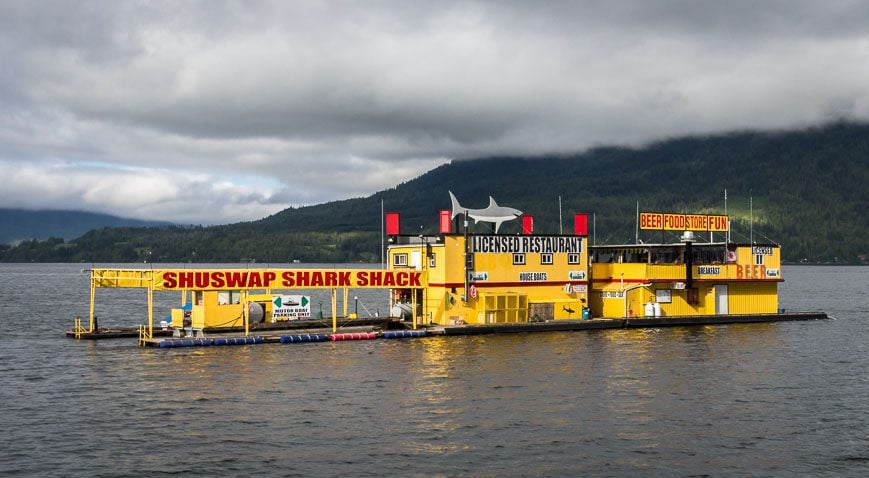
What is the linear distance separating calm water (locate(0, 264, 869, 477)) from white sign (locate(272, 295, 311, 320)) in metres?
11.6

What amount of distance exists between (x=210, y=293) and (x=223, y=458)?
41.2m

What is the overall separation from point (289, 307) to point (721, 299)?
45.4 m

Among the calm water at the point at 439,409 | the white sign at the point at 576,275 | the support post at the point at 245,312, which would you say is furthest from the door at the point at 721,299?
the support post at the point at 245,312

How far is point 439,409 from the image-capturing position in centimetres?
4950

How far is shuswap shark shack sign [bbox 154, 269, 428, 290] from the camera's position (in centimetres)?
7106

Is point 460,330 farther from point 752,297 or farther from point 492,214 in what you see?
point 752,297

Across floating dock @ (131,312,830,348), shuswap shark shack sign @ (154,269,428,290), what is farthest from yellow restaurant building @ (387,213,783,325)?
shuswap shark shack sign @ (154,269,428,290)

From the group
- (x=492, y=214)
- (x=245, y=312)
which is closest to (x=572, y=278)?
(x=492, y=214)

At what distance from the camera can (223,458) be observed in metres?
39.3

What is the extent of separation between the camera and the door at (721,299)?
317ft

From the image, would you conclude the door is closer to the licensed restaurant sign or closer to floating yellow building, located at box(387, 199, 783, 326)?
floating yellow building, located at box(387, 199, 783, 326)

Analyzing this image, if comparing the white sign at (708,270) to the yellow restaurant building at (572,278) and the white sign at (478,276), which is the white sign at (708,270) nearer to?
the yellow restaurant building at (572,278)

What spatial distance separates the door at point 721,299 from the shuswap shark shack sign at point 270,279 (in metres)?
35.7

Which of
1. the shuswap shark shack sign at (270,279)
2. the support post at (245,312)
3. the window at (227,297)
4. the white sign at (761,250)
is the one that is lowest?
the support post at (245,312)
